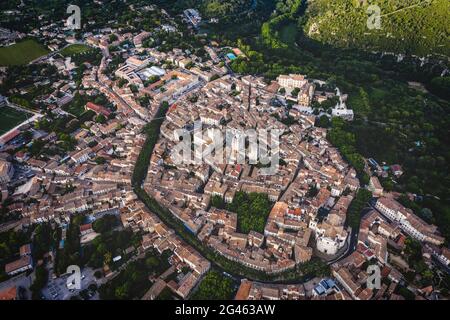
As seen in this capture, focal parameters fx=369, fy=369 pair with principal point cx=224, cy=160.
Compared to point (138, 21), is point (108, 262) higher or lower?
lower

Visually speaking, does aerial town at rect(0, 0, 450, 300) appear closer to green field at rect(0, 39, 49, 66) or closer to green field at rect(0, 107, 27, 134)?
green field at rect(0, 107, 27, 134)

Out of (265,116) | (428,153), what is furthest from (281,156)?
(428,153)

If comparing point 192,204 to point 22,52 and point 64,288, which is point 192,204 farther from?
point 22,52

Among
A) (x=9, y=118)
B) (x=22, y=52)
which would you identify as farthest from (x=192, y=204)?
(x=22, y=52)

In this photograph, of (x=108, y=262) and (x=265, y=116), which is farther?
(x=265, y=116)

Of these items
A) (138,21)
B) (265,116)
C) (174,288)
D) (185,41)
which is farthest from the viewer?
(138,21)

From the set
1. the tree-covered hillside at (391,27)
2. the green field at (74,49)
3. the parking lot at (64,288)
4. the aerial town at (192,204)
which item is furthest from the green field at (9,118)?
the tree-covered hillside at (391,27)

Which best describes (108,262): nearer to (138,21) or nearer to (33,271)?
(33,271)
